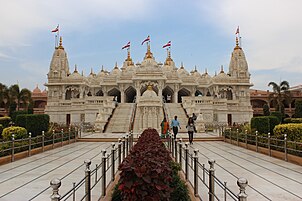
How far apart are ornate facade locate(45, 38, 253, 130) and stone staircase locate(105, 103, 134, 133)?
12.2 feet

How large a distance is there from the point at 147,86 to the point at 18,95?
20224 millimetres

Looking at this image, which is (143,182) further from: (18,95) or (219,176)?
(18,95)

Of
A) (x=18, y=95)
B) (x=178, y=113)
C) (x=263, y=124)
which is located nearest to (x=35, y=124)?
(x=263, y=124)

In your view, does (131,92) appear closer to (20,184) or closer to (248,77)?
(248,77)

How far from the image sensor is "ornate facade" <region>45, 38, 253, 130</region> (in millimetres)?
38750

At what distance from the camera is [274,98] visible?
48.9 metres

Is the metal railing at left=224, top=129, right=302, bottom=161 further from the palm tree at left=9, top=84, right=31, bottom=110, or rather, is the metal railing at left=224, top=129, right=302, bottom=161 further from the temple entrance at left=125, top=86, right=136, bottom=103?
the palm tree at left=9, top=84, right=31, bottom=110

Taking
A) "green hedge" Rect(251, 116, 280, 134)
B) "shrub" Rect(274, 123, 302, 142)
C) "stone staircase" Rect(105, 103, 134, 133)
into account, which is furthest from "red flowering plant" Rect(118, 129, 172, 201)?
"stone staircase" Rect(105, 103, 134, 133)

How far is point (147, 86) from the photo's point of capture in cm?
4200

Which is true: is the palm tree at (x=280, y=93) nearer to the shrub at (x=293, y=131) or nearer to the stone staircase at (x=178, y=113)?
the stone staircase at (x=178, y=113)

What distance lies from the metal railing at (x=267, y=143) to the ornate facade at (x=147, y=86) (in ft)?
60.4

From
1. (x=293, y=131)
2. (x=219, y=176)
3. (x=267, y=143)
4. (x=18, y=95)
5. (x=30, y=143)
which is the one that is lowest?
(x=219, y=176)

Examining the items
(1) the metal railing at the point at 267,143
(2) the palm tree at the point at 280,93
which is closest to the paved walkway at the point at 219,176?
(1) the metal railing at the point at 267,143

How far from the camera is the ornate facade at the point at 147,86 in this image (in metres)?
38.8
